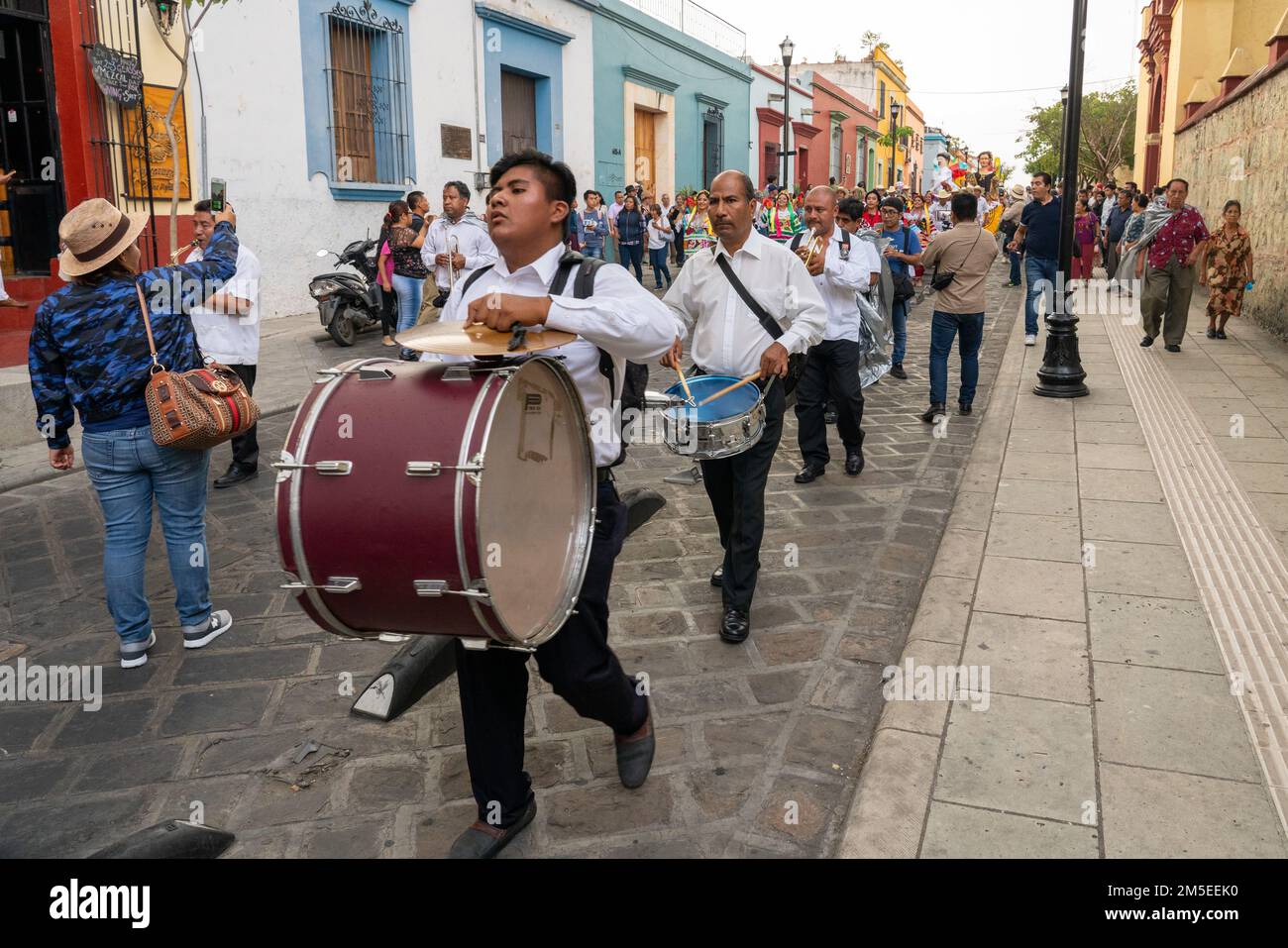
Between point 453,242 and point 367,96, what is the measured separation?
6.78 meters

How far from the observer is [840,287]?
7.17 metres

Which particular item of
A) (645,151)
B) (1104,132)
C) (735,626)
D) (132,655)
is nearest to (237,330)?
(132,655)

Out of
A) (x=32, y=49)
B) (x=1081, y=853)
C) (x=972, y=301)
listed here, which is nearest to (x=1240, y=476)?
(x=972, y=301)

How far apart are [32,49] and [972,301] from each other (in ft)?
29.2

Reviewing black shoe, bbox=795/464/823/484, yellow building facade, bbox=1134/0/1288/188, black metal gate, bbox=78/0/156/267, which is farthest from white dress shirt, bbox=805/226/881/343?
yellow building facade, bbox=1134/0/1288/188

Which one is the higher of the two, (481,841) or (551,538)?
(551,538)

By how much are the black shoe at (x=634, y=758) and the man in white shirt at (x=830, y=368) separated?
3674 mm

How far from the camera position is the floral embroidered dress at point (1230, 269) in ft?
40.5

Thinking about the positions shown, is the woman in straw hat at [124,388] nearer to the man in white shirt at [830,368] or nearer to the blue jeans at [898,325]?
the man in white shirt at [830,368]

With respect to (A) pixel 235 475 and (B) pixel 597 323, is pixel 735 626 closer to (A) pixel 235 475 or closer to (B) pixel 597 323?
(B) pixel 597 323

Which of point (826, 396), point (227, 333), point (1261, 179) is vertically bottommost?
point (826, 396)

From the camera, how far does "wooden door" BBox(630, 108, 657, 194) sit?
23.9 meters

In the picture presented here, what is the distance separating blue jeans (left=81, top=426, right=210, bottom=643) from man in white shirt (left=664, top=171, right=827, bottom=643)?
222cm

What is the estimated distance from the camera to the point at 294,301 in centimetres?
1398
